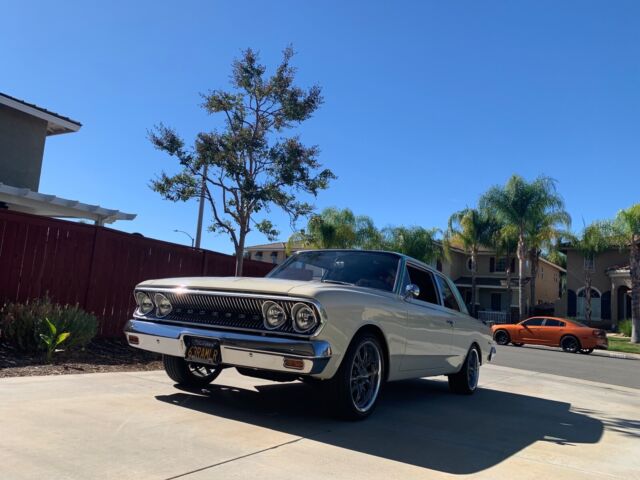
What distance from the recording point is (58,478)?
319 cm

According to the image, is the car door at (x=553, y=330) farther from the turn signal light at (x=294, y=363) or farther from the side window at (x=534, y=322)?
the turn signal light at (x=294, y=363)

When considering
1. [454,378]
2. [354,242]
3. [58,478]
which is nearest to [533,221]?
[354,242]

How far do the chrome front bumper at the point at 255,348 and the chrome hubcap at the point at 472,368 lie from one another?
3876mm

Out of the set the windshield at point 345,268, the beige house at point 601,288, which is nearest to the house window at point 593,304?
the beige house at point 601,288

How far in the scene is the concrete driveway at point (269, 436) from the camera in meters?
3.60

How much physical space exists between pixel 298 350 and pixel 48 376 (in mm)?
3432

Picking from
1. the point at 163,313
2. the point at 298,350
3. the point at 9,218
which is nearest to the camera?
the point at 298,350

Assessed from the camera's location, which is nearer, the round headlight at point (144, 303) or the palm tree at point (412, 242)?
the round headlight at point (144, 303)

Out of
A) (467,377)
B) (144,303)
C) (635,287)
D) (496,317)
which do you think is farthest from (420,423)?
(496,317)

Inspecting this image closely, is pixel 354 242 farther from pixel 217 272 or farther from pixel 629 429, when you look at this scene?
pixel 629 429

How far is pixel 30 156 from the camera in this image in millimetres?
15836

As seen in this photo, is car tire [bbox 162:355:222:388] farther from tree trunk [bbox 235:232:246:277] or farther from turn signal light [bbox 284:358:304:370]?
tree trunk [bbox 235:232:246:277]

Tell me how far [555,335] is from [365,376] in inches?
779

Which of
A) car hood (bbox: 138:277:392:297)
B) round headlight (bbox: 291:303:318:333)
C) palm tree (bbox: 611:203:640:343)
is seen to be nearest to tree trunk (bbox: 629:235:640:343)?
palm tree (bbox: 611:203:640:343)
